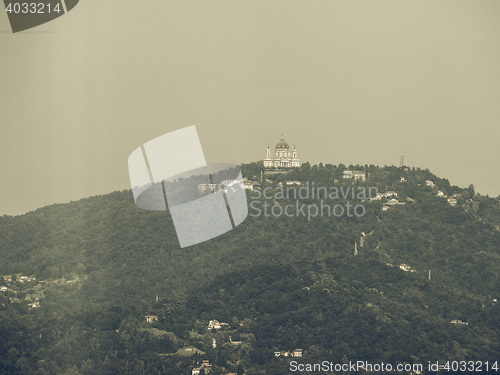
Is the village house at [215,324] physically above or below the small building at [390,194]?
below

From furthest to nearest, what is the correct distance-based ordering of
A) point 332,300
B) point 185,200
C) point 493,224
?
point 493,224, point 185,200, point 332,300

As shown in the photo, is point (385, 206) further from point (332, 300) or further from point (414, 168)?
point (332, 300)

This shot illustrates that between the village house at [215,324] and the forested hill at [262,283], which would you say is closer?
the forested hill at [262,283]

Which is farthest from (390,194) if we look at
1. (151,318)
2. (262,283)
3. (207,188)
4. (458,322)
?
(151,318)

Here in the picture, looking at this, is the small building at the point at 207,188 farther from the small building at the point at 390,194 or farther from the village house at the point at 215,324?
the small building at the point at 390,194

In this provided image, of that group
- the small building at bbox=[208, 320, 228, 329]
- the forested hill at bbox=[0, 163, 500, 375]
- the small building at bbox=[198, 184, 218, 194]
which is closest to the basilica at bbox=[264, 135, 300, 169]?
the forested hill at bbox=[0, 163, 500, 375]

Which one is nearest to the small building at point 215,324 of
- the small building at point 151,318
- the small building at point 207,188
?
the small building at point 151,318

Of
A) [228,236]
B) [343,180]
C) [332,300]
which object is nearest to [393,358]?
[332,300]

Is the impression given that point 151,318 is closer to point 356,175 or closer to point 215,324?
point 215,324
